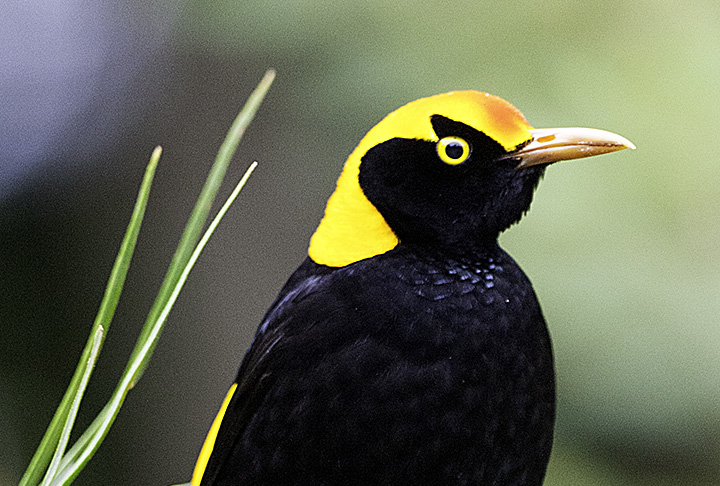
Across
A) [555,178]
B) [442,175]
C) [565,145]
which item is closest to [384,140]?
[442,175]

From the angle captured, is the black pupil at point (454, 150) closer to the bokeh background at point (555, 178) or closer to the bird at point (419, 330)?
the bird at point (419, 330)

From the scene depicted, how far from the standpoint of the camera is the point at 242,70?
7.81ft

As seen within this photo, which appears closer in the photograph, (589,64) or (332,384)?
(332,384)

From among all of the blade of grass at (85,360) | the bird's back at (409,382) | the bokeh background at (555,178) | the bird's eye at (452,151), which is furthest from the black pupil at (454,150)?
the bokeh background at (555,178)

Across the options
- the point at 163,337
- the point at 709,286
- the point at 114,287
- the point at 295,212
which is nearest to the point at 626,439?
the point at 709,286

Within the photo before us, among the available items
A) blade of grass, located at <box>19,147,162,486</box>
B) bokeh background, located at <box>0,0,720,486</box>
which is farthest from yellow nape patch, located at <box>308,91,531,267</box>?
bokeh background, located at <box>0,0,720,486</box>

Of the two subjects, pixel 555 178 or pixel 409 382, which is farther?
pixel 555 178

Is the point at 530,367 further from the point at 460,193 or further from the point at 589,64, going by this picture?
the point at 589,64

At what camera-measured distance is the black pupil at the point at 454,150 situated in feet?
2.92

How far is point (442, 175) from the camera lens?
0.91 meters

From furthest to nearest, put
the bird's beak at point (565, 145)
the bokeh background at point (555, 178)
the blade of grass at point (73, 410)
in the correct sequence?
the bokeh background at point (555, 178) < the bird's beak at point (565, 145) < the blade of grass at point (73, 410)

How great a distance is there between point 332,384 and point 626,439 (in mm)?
1764

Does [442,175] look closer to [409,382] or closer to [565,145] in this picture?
[565,145]

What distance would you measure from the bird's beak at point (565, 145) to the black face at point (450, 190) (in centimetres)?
3
